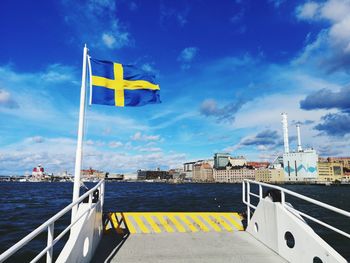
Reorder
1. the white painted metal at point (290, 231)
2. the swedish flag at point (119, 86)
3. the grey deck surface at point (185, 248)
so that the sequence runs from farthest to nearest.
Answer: the swedish flag at point (119, 86), the grey deck surface at point (185, 248), the white painted metal at point (290, 231)

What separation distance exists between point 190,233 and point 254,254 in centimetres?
246

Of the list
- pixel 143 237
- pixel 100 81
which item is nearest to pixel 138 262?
pixel 143 237

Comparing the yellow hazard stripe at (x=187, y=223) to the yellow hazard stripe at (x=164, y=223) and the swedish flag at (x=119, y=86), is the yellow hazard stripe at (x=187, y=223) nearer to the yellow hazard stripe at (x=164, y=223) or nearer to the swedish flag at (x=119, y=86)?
the yellow hazard stripe at (x=164, y=223)

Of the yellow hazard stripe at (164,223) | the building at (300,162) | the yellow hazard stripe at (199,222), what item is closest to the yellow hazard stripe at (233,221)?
the yellow hazard stripe at (199,222)

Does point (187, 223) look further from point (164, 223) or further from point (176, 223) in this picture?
point (164, 223)

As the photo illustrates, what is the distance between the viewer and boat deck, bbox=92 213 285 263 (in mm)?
6078

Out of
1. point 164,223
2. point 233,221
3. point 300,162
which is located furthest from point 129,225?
point 300,162

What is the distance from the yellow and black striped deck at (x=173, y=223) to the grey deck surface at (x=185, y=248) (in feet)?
1.85

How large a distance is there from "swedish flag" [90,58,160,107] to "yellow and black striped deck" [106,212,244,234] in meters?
3.61

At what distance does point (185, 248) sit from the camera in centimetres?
678

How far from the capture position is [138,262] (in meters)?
5.73

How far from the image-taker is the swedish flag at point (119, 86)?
8492 millimetres

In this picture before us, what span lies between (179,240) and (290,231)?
289cm

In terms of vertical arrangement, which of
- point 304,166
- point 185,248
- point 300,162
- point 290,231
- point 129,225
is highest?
point 300,162
